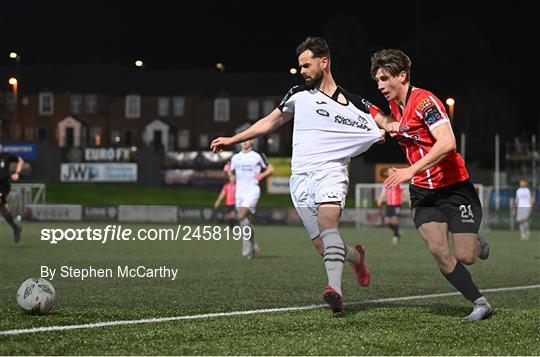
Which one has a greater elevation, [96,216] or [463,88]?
[463,88]

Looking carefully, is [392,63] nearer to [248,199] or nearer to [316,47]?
[316,47]

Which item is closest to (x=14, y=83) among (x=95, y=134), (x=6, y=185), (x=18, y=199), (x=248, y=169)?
(x=18, y=199)

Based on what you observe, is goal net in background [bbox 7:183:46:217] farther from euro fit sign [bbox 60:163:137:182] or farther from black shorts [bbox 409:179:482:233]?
black shorts [bbox 409:179:482:233]

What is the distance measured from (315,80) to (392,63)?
80 cm

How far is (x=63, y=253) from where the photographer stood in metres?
20.5

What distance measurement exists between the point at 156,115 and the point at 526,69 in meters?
37.1

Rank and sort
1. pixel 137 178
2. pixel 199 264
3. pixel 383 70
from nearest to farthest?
1. pixel 383 70
2. pixel 199 264
3. pixel 137 178

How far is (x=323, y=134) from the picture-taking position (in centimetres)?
923

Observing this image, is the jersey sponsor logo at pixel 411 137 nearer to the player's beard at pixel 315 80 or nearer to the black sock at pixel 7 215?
the player's beard at pixel 315 80

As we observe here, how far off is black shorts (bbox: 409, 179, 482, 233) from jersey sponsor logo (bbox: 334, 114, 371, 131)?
2.80 ft

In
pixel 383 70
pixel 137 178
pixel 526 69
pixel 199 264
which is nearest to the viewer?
pixel 383 70

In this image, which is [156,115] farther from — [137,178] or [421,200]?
[421,200]

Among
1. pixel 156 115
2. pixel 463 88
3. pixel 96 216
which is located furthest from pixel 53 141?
pixel 96 216

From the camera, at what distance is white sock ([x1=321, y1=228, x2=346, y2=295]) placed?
29.1 ft
